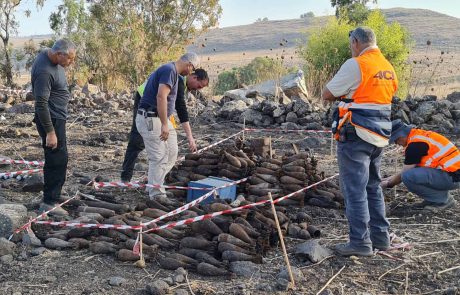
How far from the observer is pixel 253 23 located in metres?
119

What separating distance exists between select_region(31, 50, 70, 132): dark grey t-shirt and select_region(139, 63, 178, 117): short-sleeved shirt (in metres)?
0.91

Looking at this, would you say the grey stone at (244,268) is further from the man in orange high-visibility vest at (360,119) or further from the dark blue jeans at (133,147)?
the dark blue jeans at (133,147)

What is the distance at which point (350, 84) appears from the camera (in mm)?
4758

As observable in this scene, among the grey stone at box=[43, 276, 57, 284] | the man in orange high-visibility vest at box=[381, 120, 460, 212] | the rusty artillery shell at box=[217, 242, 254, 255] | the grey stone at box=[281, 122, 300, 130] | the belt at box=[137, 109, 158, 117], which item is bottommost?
the grey stone at box=[281, 122, 300, 130]

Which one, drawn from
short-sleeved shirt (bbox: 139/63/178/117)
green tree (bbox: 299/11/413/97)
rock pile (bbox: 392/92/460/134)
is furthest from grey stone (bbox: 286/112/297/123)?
short-sleeved shirt (bbox: 139/63/178/117)

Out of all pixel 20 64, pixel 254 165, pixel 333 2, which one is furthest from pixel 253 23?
pixel 254 165

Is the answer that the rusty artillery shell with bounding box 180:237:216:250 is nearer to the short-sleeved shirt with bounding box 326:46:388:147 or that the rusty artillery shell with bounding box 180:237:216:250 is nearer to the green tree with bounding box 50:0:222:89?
the short-sleeved shirt with bounding box 326:46:388:147

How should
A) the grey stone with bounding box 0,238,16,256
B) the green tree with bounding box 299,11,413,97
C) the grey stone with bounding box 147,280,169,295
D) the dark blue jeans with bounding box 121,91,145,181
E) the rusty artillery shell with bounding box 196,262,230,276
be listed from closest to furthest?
the grey stone with bounding box 147,280,169,295, the rusty artillery shell with bounding box 196,262,230,276, the grey stone with bounding box 0,238,16,256, the dark blue jeans with bounding box 121,91,145,181, the green tree with bounding box 299,11,413,97

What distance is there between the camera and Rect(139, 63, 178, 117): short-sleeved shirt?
20.2ft

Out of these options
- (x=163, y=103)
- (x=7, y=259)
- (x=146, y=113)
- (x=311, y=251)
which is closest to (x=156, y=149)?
(x=146, y=113)

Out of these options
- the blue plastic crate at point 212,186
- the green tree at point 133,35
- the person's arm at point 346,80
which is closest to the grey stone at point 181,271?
the blue plastic crate at point 212,186

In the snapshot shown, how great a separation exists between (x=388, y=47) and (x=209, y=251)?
60.6 feet

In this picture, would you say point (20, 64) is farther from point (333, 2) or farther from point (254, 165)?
point (254, 165)

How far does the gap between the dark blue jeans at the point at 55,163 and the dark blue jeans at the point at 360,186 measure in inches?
118
